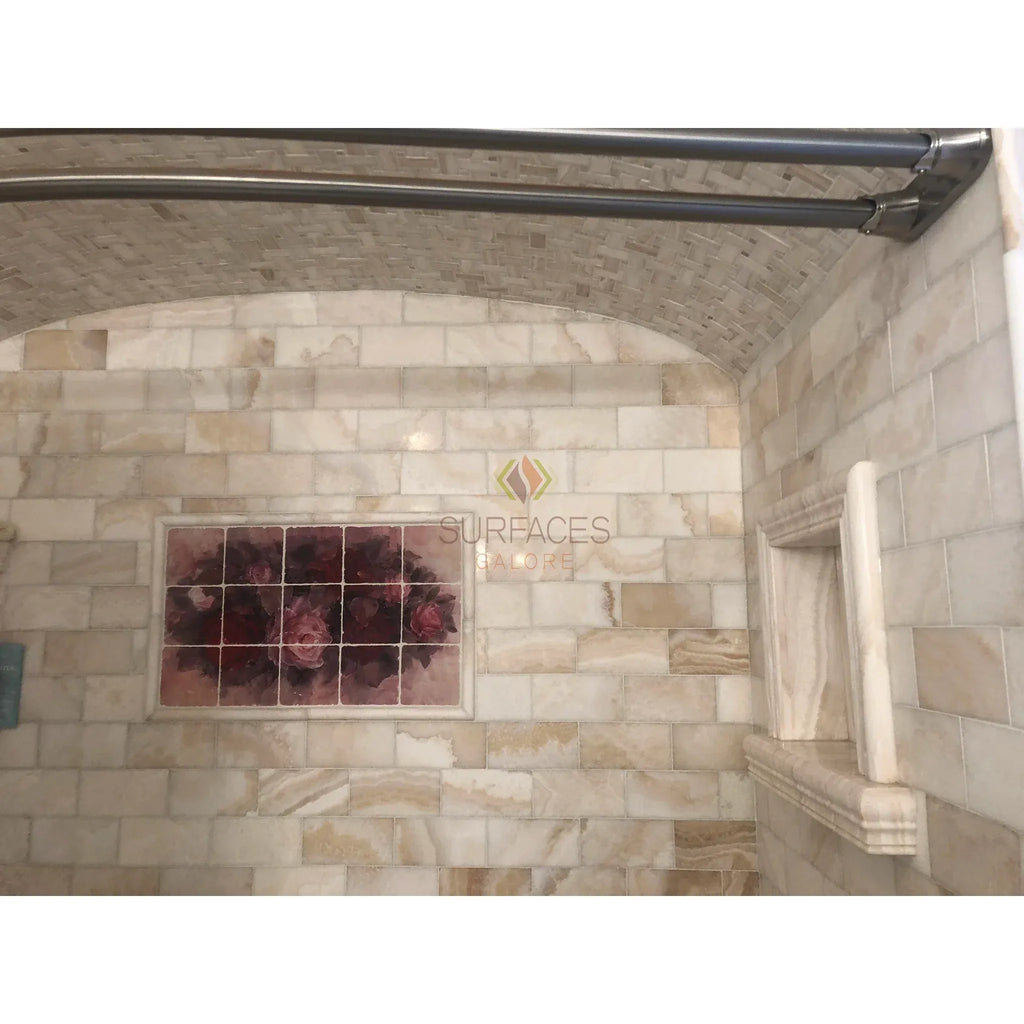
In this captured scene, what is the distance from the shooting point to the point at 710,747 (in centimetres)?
271

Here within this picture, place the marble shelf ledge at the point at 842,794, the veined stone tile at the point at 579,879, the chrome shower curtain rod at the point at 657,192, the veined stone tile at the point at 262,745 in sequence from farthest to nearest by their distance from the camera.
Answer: the veined stone tile at the point at 262,745, the veined stone tile at the point at 579,879, the marble shelf ledge at the point at 842,794, the chrome shower curtain rod at the point at 657,192

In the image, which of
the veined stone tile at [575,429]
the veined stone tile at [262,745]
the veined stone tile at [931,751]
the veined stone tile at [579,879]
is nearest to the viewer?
the veined stone tile at [931,751]

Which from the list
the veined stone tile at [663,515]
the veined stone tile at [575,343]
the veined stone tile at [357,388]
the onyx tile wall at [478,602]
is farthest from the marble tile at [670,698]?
the veined stone tile at [357,388]

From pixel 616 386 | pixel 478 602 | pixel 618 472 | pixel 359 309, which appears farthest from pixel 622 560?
pixel 359 309

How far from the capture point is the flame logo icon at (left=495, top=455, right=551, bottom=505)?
283 centimetres

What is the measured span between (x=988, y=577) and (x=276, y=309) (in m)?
2.56

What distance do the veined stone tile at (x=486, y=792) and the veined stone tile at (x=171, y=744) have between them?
0.88m

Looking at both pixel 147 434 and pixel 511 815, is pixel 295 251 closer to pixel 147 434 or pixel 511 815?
pixel 147 434

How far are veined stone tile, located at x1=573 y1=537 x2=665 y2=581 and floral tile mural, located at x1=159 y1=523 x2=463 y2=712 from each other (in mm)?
467

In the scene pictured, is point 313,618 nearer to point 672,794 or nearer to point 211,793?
point 211,793

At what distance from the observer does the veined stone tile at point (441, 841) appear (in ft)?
8.82

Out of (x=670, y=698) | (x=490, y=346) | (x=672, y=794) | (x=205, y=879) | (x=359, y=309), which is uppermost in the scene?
(x=359, y=309)

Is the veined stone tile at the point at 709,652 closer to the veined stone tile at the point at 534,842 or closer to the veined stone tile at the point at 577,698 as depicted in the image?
the veined stone tile at the point at 577,698

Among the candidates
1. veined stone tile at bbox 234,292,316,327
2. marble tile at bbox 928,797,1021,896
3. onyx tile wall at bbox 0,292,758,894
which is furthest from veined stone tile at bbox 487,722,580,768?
veined stone tile at bbox 234,292,316,327
